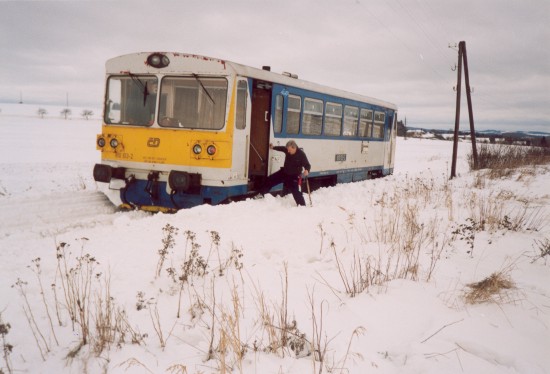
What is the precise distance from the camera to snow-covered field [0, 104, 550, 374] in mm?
2713

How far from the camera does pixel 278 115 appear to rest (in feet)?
28.9

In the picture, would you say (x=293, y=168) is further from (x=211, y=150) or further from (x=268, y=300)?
(x=268, y=300)

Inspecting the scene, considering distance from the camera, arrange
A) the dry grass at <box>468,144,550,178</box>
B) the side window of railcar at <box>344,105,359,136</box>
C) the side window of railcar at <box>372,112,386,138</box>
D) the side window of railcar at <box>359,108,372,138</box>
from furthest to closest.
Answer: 1. the dry grass at <box>468,144,550,178</box>
2. the side window of railcar at <box>372,112,386,138</box>
3. the side window of railcar at <box>359,108,372,138</box>
4. the side window of railcar at <box>344,105,359,136</box>

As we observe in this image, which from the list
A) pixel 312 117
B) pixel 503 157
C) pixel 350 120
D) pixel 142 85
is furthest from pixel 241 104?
pixel 503 157

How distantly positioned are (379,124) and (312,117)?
5001 mm

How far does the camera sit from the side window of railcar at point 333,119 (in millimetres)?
10789

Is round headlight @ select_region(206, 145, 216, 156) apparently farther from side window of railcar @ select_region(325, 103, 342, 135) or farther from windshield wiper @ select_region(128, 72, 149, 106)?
side window of railcar @ select_region(325, 103, 342, 135)

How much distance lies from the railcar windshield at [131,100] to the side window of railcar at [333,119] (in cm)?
487

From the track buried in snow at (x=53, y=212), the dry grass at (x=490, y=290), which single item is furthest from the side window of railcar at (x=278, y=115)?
the dry grass at (x=490, y=290)

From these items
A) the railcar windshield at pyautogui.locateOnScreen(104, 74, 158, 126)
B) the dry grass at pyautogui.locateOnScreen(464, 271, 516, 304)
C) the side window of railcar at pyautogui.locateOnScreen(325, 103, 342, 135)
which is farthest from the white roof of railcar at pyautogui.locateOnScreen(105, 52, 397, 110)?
the dry grass at pyautogui.locateOnScreen(464, 271, 516, 304)

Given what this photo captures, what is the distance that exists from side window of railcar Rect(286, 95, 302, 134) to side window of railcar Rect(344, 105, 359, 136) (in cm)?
→ 266

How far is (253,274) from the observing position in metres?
4.12

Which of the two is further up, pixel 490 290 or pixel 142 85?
pixel 142 85

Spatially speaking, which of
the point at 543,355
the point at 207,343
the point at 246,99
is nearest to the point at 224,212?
the point at 246,99
